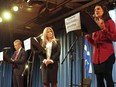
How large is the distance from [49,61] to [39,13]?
3.29 metres

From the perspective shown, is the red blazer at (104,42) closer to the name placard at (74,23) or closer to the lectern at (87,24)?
the lectern at (87,24)

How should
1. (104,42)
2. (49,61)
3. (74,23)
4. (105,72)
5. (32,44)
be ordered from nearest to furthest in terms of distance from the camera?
(74,23)
(105,72)
(104,42)
(32,44)
(49,61)

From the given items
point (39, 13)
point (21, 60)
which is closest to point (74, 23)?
point (21, 60)

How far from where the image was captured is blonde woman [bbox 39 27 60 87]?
346 cm

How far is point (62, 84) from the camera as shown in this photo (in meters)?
6.71

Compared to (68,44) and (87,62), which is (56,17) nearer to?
(68,44)

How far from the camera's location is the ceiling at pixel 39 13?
5.70 meters

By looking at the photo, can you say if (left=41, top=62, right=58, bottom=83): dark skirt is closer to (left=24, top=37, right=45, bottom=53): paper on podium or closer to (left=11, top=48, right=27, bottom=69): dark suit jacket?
(left=24, top=37, right=45, bottom=53): paper on podium

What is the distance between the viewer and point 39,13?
649 cm

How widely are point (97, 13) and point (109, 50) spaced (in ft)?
1.51

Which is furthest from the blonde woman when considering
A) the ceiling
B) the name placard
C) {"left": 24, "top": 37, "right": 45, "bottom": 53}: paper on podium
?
the ceiling

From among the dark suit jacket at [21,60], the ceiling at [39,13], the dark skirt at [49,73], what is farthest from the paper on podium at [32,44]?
the ceiling at [39,13]

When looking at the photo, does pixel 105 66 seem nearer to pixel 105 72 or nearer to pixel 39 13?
pixel 105 72

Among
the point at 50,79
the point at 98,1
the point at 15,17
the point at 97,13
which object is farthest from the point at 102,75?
the point at 15,17
